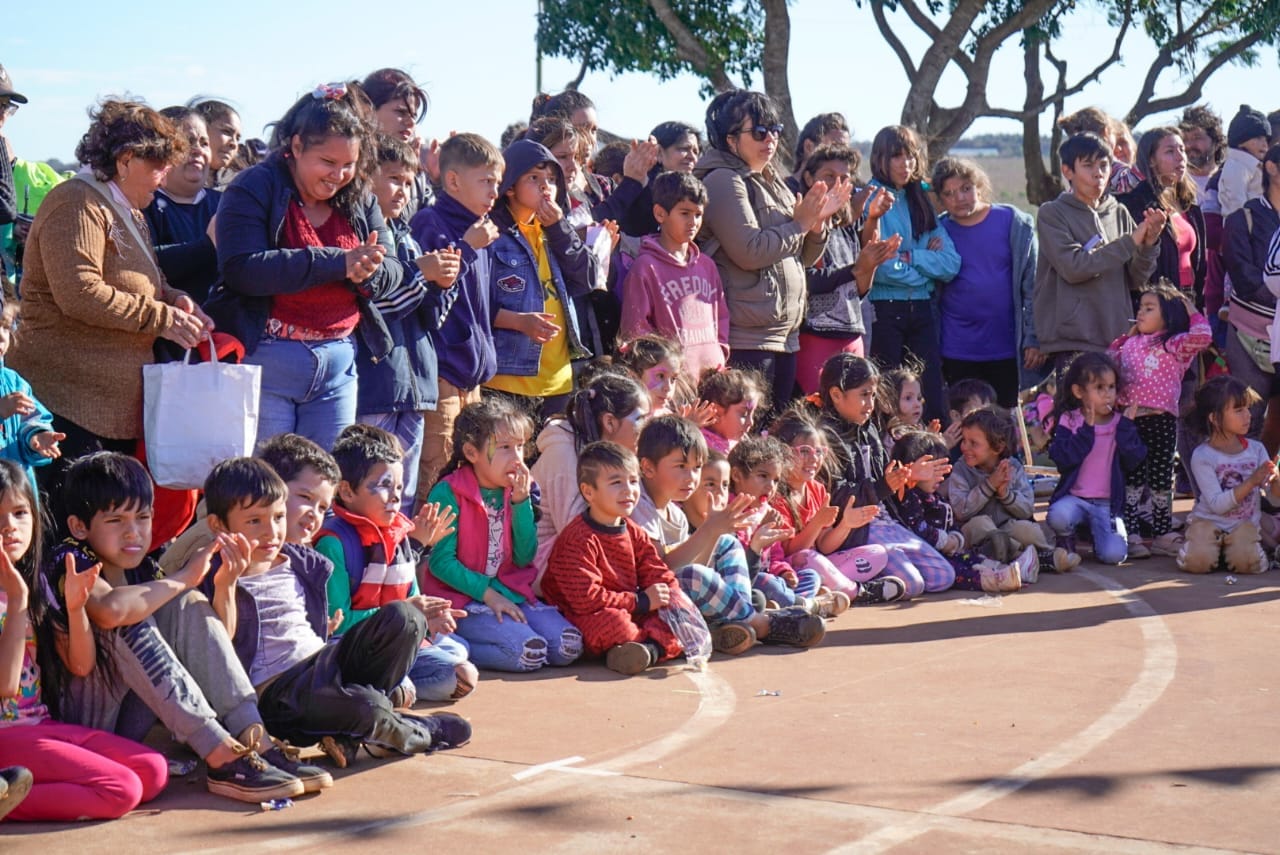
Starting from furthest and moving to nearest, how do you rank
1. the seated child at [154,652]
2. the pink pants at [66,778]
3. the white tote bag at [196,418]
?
the white tote bag at [196,418] < the seated child at [154,652] < the pink pants at [66,778]

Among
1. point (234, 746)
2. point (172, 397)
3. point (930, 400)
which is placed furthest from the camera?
point (930, 400)

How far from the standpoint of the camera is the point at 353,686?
509 centimetres

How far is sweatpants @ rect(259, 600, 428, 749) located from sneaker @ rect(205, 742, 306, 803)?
0.31 metres

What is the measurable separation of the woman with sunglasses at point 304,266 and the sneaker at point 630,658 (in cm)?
141

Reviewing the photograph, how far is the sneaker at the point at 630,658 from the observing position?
251 inches

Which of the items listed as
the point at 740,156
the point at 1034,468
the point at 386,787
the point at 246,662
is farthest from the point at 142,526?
the point at 1034,468

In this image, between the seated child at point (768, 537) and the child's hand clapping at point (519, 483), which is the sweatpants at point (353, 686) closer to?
the child's hand clapping at point (519, 483)

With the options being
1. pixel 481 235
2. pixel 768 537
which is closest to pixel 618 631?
pixel 768 537

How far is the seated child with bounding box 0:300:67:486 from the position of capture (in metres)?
5.46

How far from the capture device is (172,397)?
576cm

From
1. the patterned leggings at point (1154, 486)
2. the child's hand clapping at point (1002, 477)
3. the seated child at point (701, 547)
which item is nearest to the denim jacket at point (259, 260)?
the seated child at point (701, 547)

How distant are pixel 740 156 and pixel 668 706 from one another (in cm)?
408

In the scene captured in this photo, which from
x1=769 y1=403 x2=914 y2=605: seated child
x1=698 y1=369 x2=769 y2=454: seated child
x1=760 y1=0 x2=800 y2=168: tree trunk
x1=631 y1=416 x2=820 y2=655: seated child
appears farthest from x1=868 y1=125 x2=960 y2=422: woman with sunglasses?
x1=760 y1=0 x2=800 y2=168: tree trunk

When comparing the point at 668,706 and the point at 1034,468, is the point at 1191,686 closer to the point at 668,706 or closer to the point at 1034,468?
the point at 668,706
